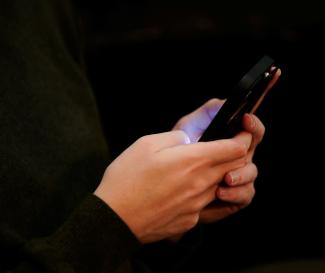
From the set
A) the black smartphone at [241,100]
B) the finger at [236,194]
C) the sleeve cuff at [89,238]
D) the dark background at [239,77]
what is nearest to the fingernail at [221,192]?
the finger at [236,194]

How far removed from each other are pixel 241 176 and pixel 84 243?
318 mm

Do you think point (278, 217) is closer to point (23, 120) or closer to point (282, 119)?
point (282, 119)

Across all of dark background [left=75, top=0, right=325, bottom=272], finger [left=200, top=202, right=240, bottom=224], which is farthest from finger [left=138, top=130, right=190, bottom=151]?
dark background [left=75, top=0, right=325, bottom=272]

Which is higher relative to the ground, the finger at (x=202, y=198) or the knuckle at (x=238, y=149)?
the knuckle at (x=238, y=149)

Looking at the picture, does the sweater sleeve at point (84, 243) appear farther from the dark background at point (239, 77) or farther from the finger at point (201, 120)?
the dark background at point (239, 77)

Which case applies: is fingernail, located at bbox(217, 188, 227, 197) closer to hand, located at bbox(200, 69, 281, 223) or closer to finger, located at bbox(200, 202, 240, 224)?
hand, located at bbox(200, 69, 281, 223)

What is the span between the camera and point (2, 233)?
0.74 m

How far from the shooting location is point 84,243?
0.65 m

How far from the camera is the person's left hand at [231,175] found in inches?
30.7

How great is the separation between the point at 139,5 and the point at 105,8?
17 cm

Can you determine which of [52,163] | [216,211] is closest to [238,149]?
[216,211]

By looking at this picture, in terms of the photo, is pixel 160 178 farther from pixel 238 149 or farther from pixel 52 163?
pixel 52 163

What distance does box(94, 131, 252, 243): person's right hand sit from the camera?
0.65m

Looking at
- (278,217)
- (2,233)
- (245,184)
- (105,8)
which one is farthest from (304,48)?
(2,233)
